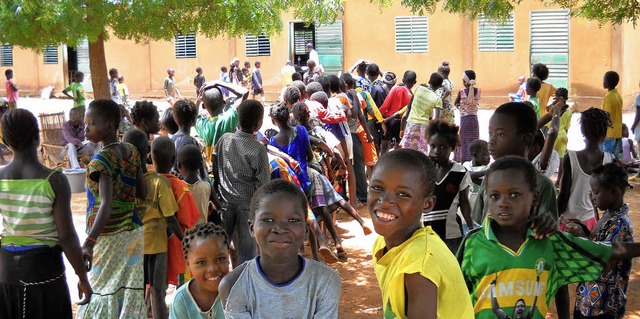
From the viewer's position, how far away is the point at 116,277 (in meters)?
4.88

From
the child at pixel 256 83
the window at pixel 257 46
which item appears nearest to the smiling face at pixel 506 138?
the child at pixel 256 83

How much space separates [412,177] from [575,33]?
64.8ft

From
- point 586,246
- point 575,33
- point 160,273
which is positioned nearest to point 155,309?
point 160,273

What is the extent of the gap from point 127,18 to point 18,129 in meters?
2.78

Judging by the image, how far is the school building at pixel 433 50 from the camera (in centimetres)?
2086

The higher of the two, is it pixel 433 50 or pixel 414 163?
pixel 433 50

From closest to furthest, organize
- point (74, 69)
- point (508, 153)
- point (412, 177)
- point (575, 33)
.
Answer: point (412, 177), point (508, 153), point (575, 33), point (74, 69)

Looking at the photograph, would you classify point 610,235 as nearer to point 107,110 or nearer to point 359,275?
point 107,110

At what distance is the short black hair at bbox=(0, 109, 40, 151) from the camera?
4.10 metres

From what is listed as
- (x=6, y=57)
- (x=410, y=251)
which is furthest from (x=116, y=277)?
(x=6, y=57)

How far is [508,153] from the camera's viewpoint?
4156 mm

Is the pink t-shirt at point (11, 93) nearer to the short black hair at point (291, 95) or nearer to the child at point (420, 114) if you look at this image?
the child at point (420, 114)

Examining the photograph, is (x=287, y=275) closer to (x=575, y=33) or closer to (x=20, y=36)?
(x=20, y=36)

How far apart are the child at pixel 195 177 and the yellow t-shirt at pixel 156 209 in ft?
1.37
